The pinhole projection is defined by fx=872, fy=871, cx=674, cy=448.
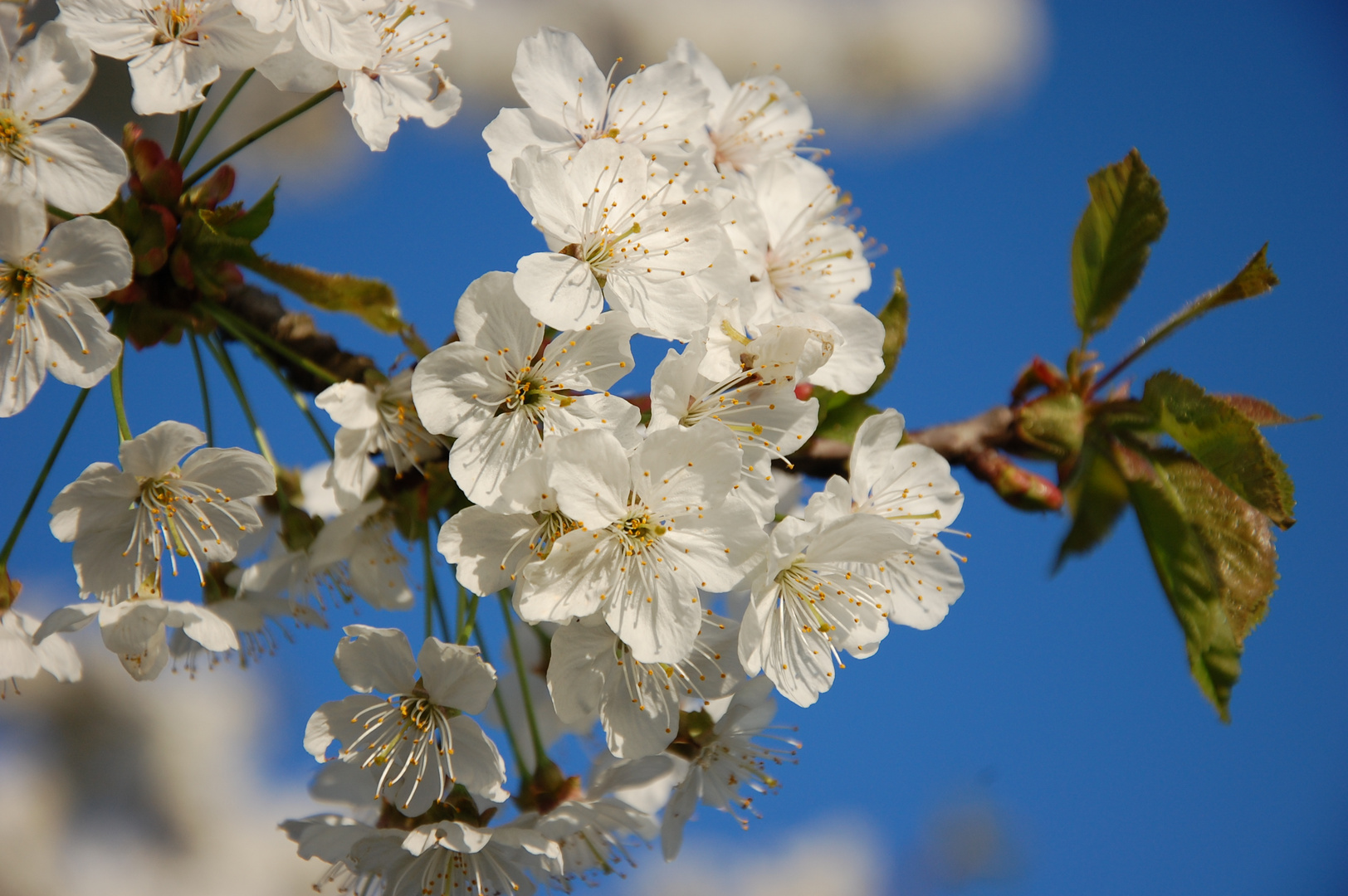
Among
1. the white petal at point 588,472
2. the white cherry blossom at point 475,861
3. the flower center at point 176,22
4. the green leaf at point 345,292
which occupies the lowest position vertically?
the white cherry blossom at point 475,861

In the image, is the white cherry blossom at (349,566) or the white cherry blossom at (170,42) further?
the white cherry blossom at (349,566)

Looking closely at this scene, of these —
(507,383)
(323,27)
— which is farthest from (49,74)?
(507,383)

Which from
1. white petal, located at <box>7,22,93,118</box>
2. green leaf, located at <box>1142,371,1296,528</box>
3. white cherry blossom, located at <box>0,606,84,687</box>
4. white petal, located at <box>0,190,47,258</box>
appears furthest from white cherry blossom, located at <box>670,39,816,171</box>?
white cherry blossom, located at <box>0,606,84,687</box>

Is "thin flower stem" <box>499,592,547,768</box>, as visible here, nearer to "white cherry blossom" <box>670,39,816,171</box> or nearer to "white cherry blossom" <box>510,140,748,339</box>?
"white cherry blossom" <box>510,140,748,339</box>

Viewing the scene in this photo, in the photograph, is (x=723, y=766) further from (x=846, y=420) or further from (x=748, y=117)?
(x=748, y=117)

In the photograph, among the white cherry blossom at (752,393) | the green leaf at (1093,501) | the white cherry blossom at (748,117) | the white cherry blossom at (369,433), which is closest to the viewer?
the white cherry blossom at (752,393)

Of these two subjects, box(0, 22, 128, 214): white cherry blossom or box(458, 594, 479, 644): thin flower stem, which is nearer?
box(0, 22, 128, 214): white cherry blossom

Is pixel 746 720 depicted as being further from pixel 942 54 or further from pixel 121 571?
pixel 942 54

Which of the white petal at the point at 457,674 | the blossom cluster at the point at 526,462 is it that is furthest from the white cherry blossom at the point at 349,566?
the white petal at the point at 457,674

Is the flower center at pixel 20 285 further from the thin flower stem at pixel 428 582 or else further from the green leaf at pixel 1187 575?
the green leaf at pixel 1187 575
